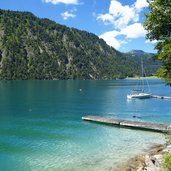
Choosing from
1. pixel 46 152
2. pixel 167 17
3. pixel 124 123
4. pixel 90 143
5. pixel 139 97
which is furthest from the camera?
pixel 139 97

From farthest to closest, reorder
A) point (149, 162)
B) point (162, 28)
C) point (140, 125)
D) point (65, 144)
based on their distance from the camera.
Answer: point (140, 125)
point (65, 144)
point (149, 162)
point (162, 28)

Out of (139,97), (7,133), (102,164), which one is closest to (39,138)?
(7,133)

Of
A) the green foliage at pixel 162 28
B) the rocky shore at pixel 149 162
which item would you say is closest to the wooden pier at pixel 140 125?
the rocky shore at pixel 149 162

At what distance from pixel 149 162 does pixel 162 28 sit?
21970 millimetres

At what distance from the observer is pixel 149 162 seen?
40.3m

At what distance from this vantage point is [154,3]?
22688 mm

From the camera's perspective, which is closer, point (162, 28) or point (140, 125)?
point (162, 28)

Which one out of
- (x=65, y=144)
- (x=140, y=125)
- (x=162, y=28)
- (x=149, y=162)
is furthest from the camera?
(x=140, y=125)

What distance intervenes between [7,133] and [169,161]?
5652 cm

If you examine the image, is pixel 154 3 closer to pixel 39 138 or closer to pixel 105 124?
pixel 39 138

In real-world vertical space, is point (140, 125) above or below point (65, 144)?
above

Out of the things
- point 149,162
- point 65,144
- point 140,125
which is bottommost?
point 65,144

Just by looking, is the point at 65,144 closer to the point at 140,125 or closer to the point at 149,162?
the point at 149,162

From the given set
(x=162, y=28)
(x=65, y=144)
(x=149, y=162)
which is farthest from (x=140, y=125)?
(x=162, y=28)
